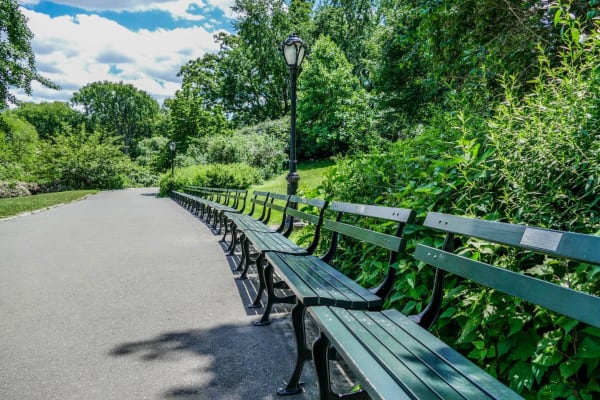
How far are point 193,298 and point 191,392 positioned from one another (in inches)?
79.0

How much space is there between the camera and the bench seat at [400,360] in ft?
4.83

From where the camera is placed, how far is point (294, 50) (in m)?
7.26

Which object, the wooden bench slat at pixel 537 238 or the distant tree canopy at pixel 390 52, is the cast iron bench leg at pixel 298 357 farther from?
the distant tree canopy at pixel 390 52

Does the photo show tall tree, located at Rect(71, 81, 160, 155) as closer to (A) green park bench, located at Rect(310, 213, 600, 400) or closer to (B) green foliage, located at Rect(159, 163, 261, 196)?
(B) green foliage, located at Rect(159, 163, 261, 196)

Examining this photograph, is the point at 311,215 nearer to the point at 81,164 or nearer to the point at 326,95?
the point at 326,95

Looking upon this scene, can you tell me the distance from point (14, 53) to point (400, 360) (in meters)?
24.3

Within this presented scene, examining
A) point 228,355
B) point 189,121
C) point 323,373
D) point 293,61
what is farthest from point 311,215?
Answer: point 189,121

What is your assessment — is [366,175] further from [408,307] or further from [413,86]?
[413,86]

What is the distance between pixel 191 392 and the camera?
2639mm

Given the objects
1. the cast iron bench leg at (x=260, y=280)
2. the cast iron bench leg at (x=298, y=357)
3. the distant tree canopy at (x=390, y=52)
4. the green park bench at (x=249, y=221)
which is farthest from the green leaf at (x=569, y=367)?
the green park bench at (x=249, y=221)

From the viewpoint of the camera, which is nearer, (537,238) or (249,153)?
(537,238)

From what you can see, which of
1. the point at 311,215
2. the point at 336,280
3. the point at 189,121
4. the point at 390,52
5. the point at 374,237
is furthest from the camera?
the point at 189,121

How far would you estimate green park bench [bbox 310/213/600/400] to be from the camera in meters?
1.36

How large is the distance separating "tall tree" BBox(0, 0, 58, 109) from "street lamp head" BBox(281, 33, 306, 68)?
1834 centimetres
